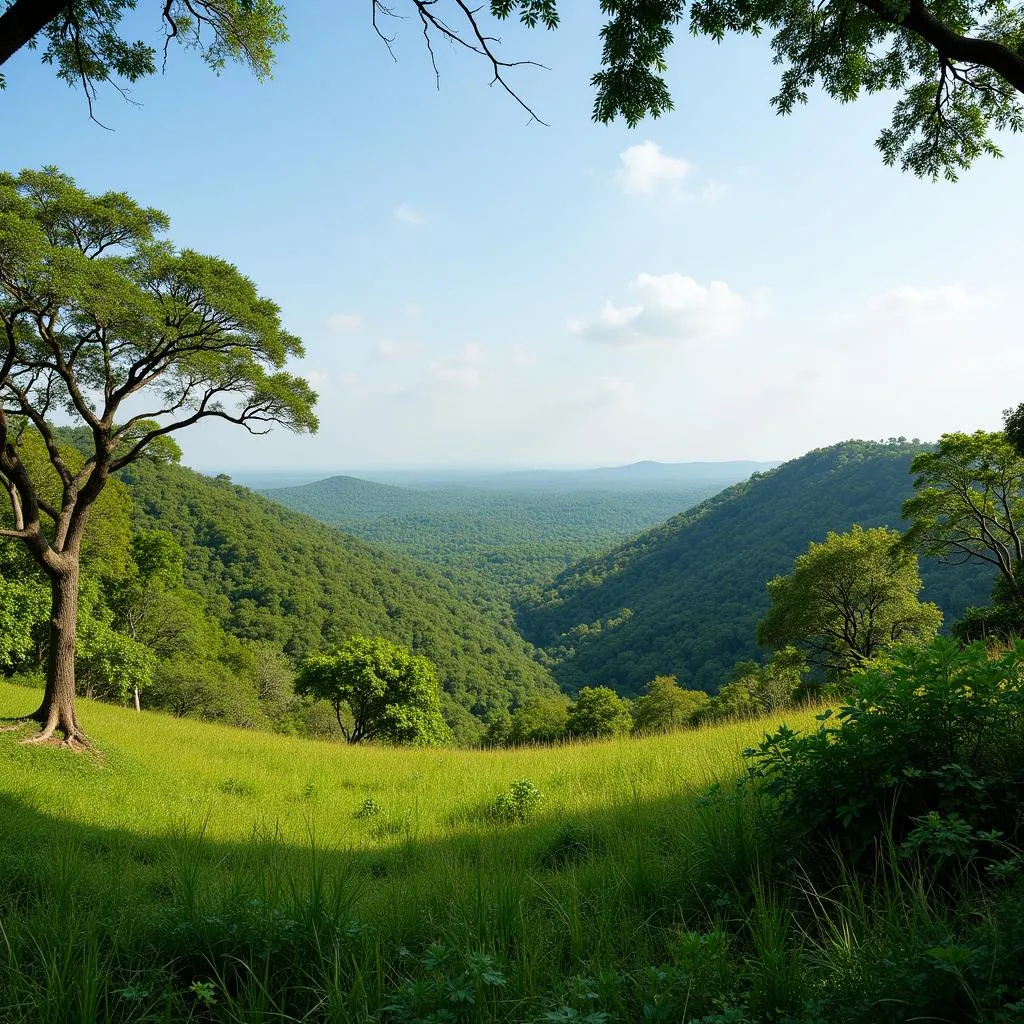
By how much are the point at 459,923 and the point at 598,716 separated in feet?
132

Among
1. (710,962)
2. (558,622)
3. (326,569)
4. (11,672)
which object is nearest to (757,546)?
(558,622)

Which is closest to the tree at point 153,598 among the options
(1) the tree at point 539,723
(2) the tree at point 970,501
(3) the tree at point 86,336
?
(3) the tree at point 86,336

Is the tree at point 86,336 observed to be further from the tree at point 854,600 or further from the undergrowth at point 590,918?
the tree at point 854,600

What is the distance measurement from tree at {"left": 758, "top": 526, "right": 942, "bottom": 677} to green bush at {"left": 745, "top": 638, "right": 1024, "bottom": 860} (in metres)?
22.4

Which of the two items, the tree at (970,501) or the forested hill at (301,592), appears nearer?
the tree at (970,501)

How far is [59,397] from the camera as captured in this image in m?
10.1

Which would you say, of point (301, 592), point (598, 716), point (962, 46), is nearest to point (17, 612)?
point (962, 46)

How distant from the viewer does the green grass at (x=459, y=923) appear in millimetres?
2027

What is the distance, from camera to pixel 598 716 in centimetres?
4019

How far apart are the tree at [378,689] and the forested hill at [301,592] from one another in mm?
41638

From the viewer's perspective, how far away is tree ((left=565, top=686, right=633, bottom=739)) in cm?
4009

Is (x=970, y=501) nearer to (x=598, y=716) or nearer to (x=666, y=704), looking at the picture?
(x=666, y=704)

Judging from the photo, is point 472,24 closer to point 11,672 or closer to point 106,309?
point 106,309

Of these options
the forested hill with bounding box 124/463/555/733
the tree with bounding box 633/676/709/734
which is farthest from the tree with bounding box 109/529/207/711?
the forested hill with bounding box 124/463/555/733
